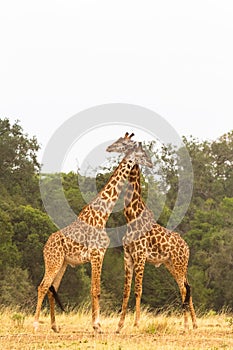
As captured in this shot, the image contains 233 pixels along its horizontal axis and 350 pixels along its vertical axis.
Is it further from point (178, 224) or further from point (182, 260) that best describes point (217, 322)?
point (178, 224)

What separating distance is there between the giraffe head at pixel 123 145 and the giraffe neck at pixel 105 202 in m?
0.29

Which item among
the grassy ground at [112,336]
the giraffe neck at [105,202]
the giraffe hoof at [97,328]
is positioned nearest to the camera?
the grassy ground at [112,336]

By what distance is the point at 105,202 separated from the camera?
1327 cm

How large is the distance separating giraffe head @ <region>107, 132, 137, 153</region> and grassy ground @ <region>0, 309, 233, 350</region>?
9.88 feet

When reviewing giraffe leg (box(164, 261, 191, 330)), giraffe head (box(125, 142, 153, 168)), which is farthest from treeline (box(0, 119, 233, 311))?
giraffe head (box(125, 142, 153, 168))

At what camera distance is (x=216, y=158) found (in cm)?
4962

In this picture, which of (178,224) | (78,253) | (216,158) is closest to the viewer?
(78,253)

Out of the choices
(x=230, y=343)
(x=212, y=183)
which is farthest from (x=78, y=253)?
(x=212, y=183)

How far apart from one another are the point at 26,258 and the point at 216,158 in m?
25.3

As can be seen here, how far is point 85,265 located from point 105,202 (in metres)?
17.2

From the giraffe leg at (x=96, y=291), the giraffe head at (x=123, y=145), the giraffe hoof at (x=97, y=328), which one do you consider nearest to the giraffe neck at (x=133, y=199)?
the giraffe head at (x=123, y=145)

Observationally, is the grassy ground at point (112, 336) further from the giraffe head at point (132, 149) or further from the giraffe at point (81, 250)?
the giraffe head at point (132, 149)

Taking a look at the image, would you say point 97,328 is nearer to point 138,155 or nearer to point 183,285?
point 183,285

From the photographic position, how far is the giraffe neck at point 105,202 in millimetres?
13047
